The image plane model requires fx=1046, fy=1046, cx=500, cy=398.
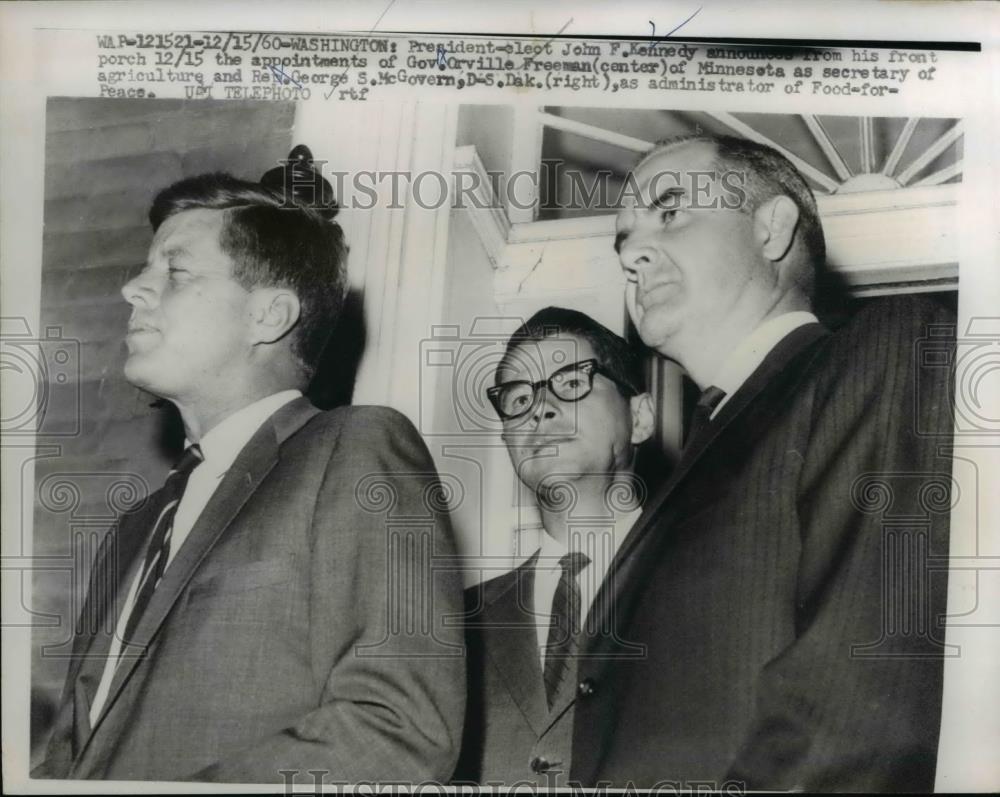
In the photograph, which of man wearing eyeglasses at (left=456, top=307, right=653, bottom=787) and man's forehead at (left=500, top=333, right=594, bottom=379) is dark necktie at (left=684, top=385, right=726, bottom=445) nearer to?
man wearing eyeglasses at (left=456, top=307, right=653, bottom=787)

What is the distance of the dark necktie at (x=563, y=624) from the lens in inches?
77.2

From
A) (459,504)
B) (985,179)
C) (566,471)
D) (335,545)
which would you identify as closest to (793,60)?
(985,179)

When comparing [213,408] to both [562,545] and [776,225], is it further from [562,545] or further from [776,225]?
[776,225]

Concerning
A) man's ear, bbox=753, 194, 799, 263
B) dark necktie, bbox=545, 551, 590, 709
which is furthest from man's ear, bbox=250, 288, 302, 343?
man's ear, bbox=753, 194, 799, 263

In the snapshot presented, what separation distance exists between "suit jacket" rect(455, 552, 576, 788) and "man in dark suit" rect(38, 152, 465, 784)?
39mm

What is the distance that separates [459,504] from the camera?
200 centimetres

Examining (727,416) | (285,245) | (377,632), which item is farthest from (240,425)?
(727,416)

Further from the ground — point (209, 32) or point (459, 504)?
point (209, 32)

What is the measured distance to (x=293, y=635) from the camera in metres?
1.92

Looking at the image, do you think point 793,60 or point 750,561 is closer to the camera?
point 750,561

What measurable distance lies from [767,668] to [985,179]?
41.9 inches

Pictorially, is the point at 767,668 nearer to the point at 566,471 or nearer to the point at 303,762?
the point at 566,471

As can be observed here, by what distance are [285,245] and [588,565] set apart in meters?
0.85

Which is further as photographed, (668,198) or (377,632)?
Answer: (668,198)
